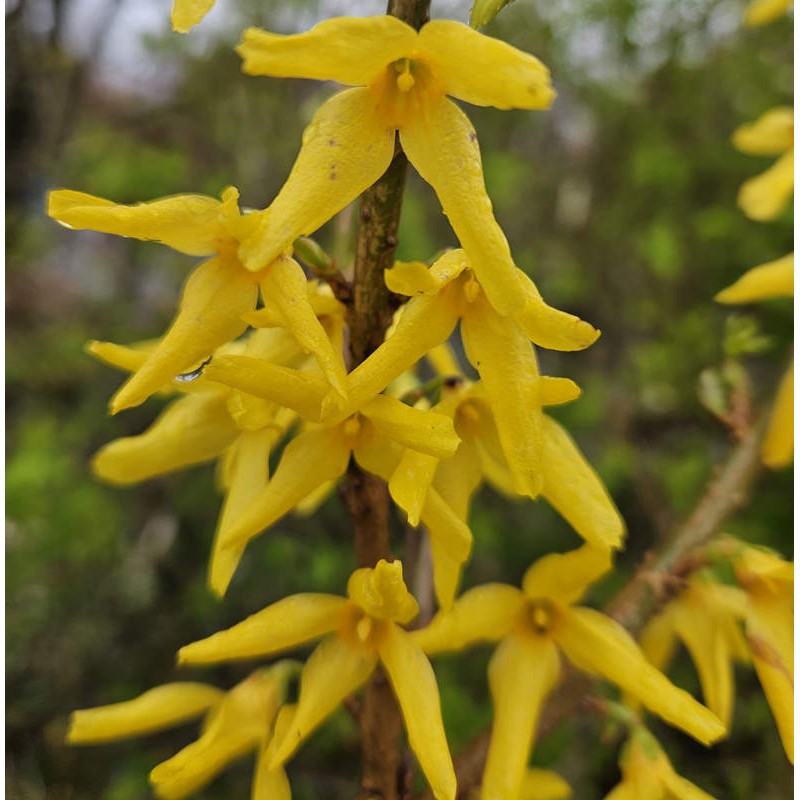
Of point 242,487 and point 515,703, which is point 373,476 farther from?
point 515,703

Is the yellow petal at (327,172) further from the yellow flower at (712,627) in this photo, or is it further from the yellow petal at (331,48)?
the yellow flower at (712,627)

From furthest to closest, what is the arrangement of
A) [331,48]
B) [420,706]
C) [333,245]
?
[333,245] < [420,706] < [331,48]

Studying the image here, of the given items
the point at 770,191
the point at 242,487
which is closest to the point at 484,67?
the point at 242,487

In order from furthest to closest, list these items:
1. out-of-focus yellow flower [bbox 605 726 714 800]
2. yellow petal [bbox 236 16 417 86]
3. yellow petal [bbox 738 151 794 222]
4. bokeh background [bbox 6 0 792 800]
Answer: bokeh background [bbox 6 0 792 800] → yellow petal [bbox 738 151 794 222] → out-of-focus yellow flower [bbox 605 726 714 800] → yellow petal [bbox 236 16 417 86]

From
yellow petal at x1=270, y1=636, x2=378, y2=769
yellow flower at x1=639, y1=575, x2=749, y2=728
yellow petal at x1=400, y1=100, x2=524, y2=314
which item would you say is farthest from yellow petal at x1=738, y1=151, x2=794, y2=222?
yellow petal at x1=270, y1=636, x2=378, y2=769

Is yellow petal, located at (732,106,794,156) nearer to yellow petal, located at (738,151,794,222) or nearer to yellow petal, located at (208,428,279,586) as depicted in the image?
yellow petal, located at (738,151,794,222)

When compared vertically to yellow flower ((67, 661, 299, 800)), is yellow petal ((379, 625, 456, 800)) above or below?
above
